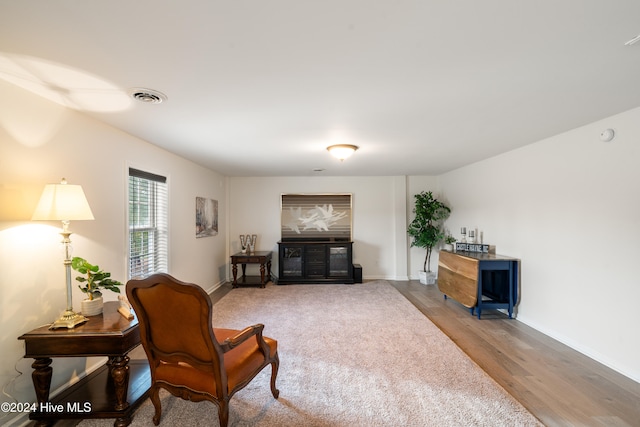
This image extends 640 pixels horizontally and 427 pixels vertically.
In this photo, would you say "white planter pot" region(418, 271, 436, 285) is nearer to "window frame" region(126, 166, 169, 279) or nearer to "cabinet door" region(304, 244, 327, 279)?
"cabinet door" region(304, 244, 327, 279)

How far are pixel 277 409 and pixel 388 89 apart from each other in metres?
2.37

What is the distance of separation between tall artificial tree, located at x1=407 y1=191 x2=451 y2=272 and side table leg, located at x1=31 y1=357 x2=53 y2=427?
205 inches

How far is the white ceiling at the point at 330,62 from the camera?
118 cm

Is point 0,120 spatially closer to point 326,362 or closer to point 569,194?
point 326,362

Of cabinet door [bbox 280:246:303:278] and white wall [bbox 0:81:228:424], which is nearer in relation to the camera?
white wall [bbox 0:81:228:424]

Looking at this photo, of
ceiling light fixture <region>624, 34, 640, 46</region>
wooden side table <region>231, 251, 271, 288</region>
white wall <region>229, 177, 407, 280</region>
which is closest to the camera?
ceiling light fixture <region>624, 34, 640, 46</region>

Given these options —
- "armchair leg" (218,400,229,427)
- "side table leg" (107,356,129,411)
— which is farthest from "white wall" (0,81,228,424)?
"armchair leg" (218,400,229,427)

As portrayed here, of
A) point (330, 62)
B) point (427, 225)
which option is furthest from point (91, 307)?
point (427, 225)

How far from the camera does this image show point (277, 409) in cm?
194

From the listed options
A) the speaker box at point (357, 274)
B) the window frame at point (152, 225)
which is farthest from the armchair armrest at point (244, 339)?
the speaker box at point (357, 274)

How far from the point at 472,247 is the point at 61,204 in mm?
4834

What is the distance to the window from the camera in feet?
9.96

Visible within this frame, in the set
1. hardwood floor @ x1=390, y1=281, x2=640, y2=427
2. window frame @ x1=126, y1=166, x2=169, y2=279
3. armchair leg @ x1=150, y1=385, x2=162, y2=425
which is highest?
window frame @ x1=126, y1=166, x2=169, y2=279

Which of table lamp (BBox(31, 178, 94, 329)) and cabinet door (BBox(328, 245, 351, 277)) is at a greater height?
table lamp (BBox(31, 178, 94, 329))
